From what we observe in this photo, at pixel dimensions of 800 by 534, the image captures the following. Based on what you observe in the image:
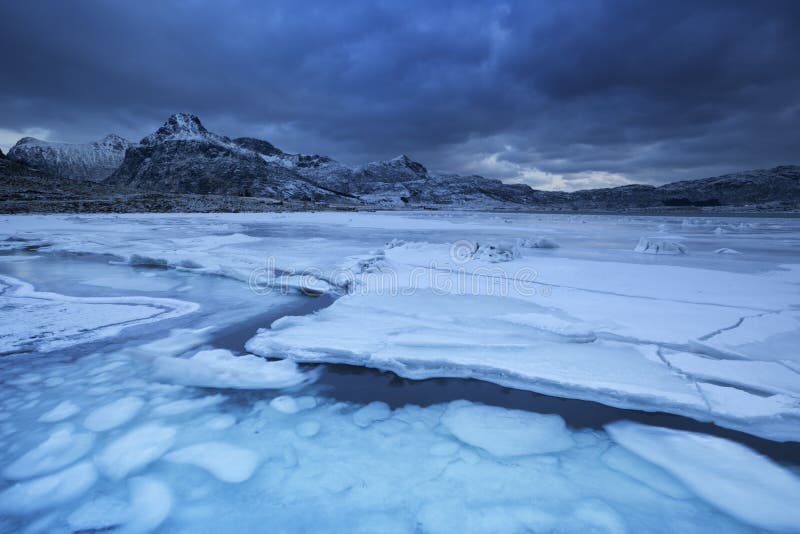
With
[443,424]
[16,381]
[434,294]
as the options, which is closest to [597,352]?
[443,424]

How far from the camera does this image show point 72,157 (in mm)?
131125

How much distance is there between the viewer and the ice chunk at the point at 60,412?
2229 millimetres

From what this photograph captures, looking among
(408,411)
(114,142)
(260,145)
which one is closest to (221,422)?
(408,411)

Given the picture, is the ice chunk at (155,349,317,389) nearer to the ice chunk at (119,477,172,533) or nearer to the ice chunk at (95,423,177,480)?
the ice chunk at (95,423,177,480)

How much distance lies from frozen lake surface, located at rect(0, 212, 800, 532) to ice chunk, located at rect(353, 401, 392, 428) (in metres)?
0.02

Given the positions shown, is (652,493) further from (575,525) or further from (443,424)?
(443,424)

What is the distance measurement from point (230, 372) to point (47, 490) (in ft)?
3.89

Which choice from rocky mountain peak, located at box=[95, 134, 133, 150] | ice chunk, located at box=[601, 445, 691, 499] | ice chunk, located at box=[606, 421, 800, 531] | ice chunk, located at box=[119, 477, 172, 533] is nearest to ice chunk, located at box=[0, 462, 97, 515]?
ice chunk, located at box=[119, 477, 172, 533]

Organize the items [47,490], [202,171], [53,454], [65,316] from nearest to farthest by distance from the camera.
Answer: [47,490] → [53,454] → [65,316] → [202,171]

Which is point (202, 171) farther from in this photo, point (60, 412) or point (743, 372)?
point (743, 372)

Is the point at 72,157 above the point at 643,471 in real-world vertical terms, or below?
above

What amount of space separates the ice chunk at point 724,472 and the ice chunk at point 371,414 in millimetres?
1346

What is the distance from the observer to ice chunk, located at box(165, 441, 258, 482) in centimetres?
184

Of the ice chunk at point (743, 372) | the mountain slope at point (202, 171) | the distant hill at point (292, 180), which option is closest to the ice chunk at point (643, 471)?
the ice chunk at point (743, 372)
